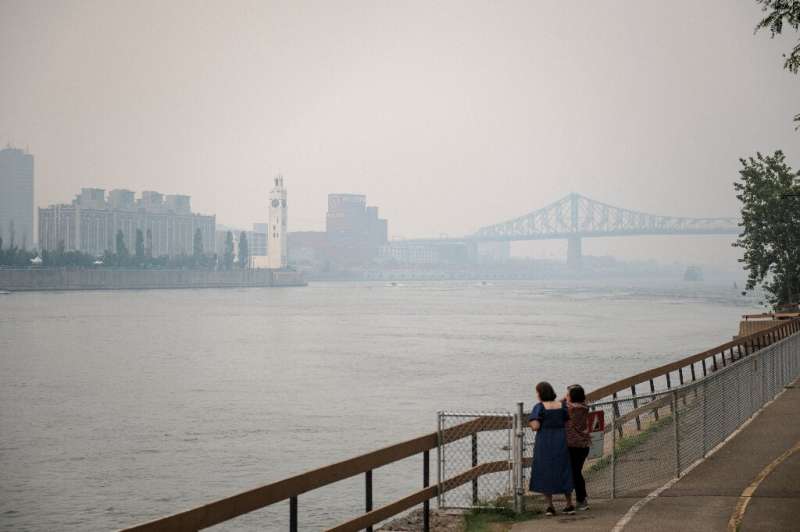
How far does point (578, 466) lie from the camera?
531 inches

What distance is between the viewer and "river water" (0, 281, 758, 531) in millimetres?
24984

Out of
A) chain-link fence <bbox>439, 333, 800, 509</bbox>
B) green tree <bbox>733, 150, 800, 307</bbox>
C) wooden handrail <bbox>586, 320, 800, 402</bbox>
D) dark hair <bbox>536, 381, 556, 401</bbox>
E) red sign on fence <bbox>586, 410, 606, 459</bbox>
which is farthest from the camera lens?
green tree <bbox>733, 150, 800, 307</bbox>

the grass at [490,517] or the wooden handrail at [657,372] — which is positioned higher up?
the wooden handrail at [657,372]

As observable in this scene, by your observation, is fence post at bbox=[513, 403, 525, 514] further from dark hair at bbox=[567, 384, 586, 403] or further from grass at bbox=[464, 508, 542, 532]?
dark hair at bbox=[567, 384, 586, 403]

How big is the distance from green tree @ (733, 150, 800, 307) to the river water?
26.4 ft

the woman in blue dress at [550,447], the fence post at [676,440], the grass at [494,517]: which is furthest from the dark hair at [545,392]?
the fence post at [676,440]

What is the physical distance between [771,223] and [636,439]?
42032mm

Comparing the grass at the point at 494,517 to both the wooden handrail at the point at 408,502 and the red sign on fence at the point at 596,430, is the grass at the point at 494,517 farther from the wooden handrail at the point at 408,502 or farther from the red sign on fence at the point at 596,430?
the red sign on fence at the point at 596,430

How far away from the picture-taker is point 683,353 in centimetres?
6606

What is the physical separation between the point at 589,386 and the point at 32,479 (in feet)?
88.2

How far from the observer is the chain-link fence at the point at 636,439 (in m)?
13.4

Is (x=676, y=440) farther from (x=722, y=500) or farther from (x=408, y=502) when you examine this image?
(x=408, y=502)

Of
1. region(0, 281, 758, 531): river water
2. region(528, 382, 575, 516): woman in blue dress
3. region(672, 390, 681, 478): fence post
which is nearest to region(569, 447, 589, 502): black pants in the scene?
region(528, 382, 575, 516): woman in blue dress

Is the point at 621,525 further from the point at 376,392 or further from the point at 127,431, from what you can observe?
the point at 376,392
